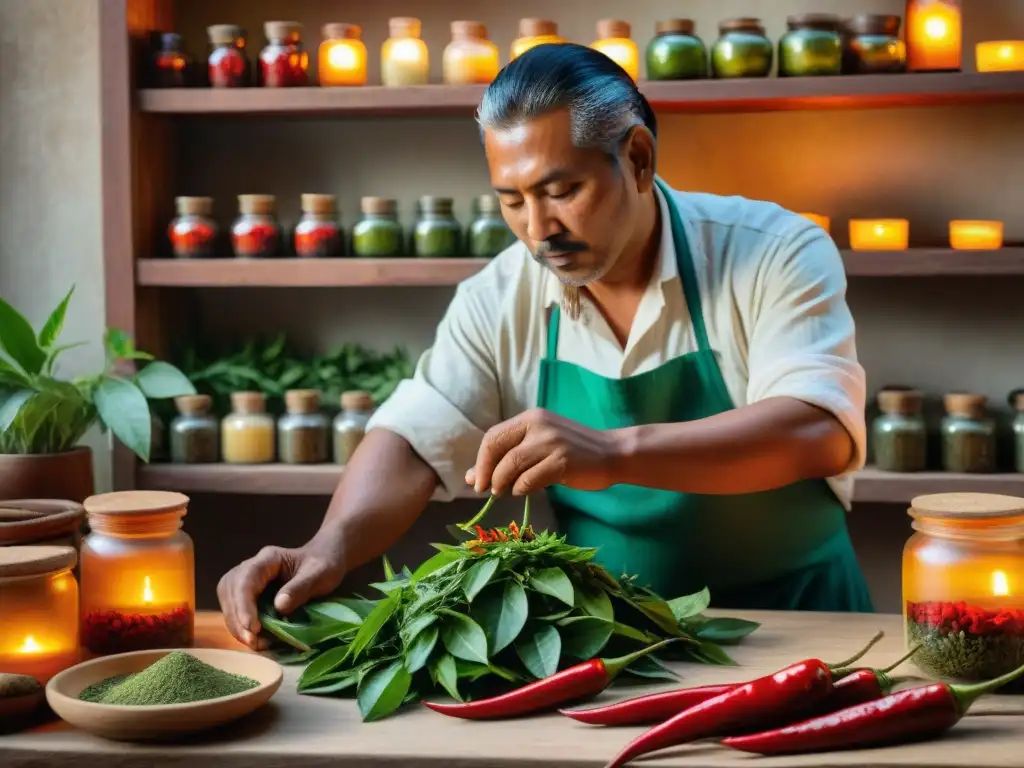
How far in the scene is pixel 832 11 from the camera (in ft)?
10.2

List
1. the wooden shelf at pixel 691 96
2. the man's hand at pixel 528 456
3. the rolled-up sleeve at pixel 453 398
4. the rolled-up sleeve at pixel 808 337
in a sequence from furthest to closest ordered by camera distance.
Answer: the wooden shelf at pixel 691 96 < the rolled-up sleeve at pixel 453 398 < the rolled-up sleeve at pixel 808 337 < the man's hand at pixel 528 456

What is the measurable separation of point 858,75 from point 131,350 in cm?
179

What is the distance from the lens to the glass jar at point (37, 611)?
1340mm

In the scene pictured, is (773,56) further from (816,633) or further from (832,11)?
(816,633)

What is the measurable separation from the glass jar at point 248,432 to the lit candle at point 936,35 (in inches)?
68.6

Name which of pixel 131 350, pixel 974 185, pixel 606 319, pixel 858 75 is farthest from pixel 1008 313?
pixel 131 350

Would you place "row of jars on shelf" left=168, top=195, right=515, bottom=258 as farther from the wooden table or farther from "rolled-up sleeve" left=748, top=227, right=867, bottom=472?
the wooden table

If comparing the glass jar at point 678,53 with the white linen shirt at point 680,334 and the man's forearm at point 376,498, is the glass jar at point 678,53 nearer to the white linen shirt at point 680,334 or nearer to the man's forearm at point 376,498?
the white linen shirt at point 680,334

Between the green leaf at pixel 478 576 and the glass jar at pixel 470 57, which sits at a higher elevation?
the glass jar at pixel 470 57

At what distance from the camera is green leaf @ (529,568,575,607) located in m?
1.36

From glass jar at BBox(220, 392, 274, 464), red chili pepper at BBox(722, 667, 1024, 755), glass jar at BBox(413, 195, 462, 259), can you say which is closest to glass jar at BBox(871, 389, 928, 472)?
glass jar at BBox(413, 195, 462, 259)

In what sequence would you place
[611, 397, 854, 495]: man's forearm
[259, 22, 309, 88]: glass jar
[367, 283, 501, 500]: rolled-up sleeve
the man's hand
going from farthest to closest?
[259, 22, 309, 88]: glass jar, [367, 283, 501, 500]: rolled-up sleeve, [611, 397, 854, 495]: man's forearm, the man's hand

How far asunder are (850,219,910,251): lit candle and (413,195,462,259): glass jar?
962 mm

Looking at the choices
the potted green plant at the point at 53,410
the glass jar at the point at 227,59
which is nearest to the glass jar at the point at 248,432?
the potted green plant at the point at 53,410
